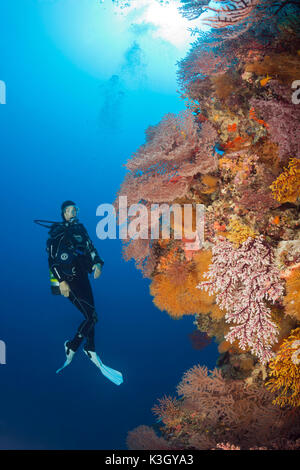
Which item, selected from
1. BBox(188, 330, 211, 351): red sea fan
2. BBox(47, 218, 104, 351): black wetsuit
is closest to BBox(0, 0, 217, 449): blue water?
BBox(188, 330, 211, 351): red sea fan

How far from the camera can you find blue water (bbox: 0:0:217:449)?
3103cm

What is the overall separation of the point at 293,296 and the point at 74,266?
4.14 metres

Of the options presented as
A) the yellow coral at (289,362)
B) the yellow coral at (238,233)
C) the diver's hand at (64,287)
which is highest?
the yellow coral at (238,233)

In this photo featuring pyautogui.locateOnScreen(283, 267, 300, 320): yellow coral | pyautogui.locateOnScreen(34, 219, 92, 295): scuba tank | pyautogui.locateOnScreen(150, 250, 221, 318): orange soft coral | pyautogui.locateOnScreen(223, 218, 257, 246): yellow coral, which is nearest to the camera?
pyautogui.locateOnScreen(283, 267, 300, 320): yellow coral

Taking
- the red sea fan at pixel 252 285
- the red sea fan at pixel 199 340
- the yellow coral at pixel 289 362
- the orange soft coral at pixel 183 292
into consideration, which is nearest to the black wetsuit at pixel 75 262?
the orange soft coral at pixel 183 292

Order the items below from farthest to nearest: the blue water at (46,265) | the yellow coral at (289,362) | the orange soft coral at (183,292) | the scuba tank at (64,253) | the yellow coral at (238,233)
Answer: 1. the blue water at (46,265)
2. the scuba tank at (64,253)
3. the orange soft coral at (183,292)
4. the yellow coral at (238,233)
5. the yellow coral at (289,362)

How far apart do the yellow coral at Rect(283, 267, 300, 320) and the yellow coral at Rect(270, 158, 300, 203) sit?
3.04 feet

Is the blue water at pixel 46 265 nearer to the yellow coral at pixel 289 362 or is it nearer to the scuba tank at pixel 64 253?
the scuba tank at pixel 64 253

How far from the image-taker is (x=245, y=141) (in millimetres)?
3729

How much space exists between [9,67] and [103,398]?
6879cm

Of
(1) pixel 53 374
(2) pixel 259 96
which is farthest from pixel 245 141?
(1) pixel 53 374

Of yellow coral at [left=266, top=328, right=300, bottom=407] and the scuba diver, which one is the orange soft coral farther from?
the scuba diver

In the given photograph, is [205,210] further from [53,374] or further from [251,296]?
[53,374]

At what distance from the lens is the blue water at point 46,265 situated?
31.0 meters
